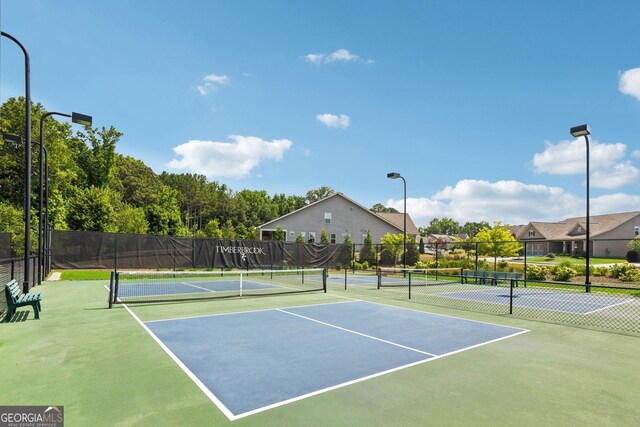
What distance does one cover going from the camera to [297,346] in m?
7.10

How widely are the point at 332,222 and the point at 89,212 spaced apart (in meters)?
24.7

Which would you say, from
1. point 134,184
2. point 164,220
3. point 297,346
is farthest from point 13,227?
point 134,184

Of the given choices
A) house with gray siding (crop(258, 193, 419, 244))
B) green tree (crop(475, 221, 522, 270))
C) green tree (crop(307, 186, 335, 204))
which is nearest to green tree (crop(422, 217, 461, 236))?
green tree (crop(307, 186, 335, 204))

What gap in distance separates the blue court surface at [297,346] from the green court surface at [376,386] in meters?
0.26

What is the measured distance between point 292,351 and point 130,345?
3.14m

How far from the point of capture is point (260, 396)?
4723 mm

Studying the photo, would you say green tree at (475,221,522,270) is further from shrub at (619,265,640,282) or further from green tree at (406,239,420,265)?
green tree at (406,239,420,265)

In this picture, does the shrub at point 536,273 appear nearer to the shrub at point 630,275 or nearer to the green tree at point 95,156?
the shrub at point 630,275

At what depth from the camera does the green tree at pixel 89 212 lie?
31438 mm

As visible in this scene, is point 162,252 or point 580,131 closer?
point 580,131

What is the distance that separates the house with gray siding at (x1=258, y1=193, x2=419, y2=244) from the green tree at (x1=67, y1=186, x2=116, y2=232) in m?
15.7

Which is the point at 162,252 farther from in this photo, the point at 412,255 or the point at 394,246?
the point at 412,255

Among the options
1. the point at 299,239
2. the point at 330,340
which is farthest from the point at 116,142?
the point at 330,340

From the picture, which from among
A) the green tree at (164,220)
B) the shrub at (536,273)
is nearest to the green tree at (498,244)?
the shrub at (536,273)
